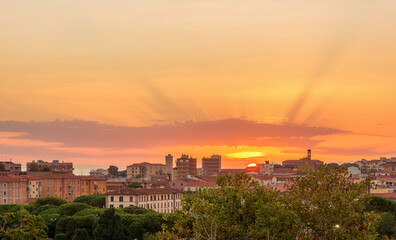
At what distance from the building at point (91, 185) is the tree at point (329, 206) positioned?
13917cm

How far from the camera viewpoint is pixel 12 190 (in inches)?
5782

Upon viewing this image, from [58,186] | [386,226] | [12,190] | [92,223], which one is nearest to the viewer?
[386,226]

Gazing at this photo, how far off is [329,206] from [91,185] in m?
Answer: 143

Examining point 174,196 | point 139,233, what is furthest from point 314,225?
point 174,196

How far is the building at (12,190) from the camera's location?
14600 cm

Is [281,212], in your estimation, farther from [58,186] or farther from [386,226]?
[58,186]

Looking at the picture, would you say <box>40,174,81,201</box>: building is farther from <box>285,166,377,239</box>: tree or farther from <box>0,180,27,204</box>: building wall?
<box>285,166,377,239</box>: tree

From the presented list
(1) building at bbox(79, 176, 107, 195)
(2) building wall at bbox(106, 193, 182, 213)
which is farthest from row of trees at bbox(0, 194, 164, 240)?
(1) building at bbox(79, 176, 107, 195)

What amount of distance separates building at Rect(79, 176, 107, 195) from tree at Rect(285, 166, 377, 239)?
139171 mm

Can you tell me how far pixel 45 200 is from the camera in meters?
117

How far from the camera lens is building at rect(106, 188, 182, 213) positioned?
120412 millimetres

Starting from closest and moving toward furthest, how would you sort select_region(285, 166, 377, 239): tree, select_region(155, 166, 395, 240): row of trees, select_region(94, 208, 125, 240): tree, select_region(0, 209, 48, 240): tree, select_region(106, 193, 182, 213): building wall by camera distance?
select_region(0, 209, 48, 240): tree, select_region(155, 166, 395, 240): row of trees, select_region(285, 166, 377, 239): tree, select_region(94, 208, 125, 240): tree, select_region(106, 193, 182, 213): building wall

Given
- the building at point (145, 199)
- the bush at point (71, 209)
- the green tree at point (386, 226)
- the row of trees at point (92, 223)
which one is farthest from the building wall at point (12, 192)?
the green tree at point (386, 226)

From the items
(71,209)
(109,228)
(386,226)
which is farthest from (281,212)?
(71,209)
